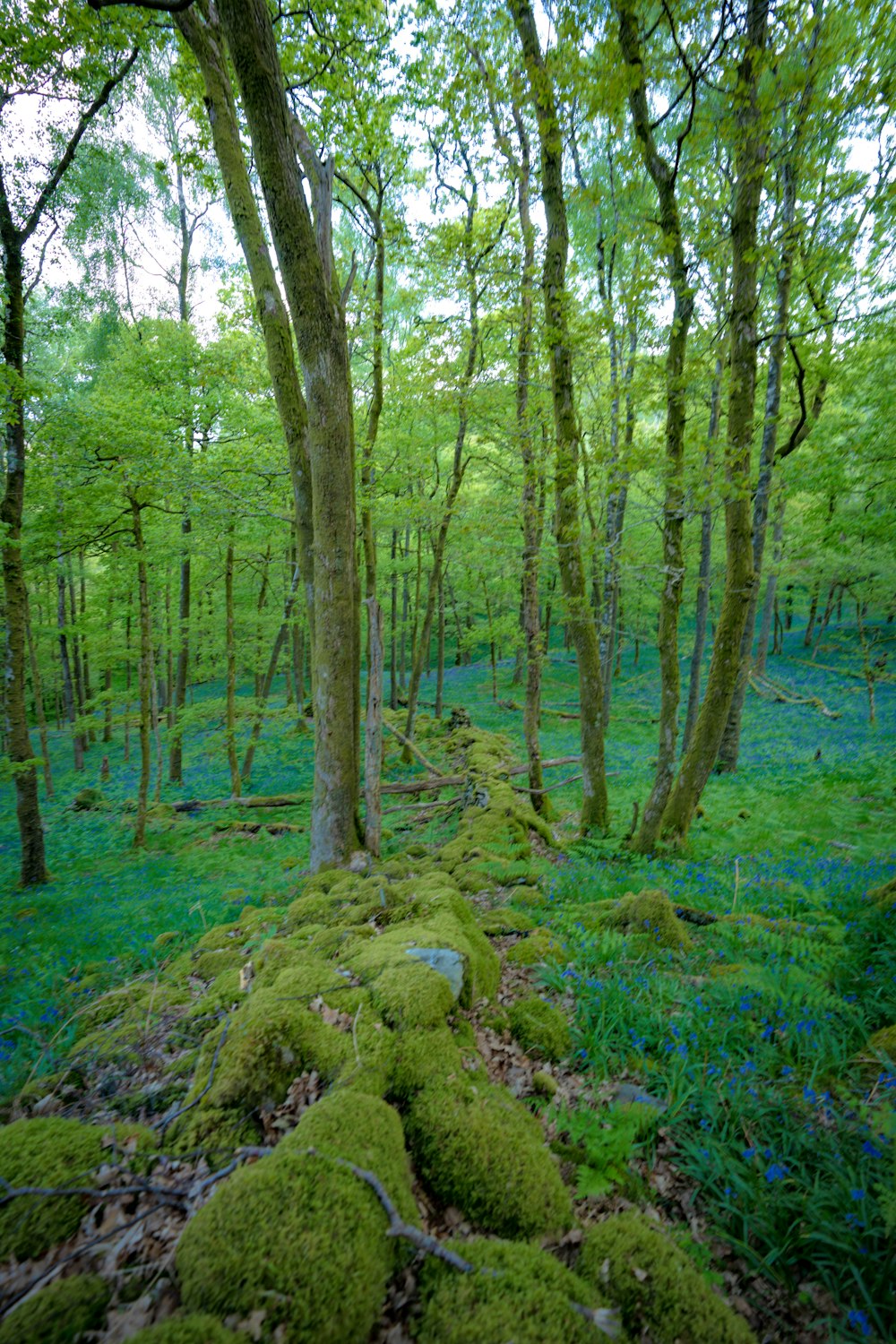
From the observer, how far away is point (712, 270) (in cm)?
933

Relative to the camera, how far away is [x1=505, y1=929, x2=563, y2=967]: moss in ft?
13.1

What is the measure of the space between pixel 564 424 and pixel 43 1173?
7428mm

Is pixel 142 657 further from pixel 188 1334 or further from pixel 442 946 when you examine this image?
pixel 188 1334

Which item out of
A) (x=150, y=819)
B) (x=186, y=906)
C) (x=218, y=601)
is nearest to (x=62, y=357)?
(x=218, y=601)

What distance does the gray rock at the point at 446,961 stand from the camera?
3123mm

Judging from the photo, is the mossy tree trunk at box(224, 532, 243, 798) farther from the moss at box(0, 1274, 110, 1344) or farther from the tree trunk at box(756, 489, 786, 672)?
the tree trunk at box(756, 489, 786, 672)

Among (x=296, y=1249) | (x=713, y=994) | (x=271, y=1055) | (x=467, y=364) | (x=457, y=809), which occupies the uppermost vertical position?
(x=467, y=364)

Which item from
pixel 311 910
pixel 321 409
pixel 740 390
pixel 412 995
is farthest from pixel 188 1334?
pixel 740 390

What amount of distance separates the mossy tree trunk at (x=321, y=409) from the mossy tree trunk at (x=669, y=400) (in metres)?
3.15

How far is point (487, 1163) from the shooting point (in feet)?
6.93

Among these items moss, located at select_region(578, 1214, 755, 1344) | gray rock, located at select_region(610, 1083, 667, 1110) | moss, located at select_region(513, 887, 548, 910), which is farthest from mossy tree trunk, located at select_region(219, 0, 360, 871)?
moss, located at select_region(578, 1214, 755, 1344)

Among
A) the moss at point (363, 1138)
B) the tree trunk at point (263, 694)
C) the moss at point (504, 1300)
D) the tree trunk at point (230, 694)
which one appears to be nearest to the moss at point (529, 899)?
the moss at point (363, 1138)

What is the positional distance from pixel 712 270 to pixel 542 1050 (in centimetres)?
1180

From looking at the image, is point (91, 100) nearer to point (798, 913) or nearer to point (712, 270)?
point (712, 270)
